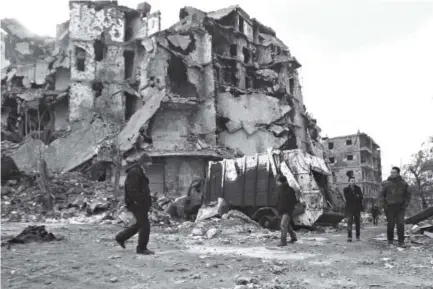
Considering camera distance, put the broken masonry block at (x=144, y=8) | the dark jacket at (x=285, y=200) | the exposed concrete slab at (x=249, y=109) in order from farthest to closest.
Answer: the broken masonry block at (x=144, y=8), the exposed concrete slab at (x=249, y=109), the dark jacket at (x=285, y=200)

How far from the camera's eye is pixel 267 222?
10055 millimetres

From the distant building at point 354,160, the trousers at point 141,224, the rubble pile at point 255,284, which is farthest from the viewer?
the distant building at point 354,160

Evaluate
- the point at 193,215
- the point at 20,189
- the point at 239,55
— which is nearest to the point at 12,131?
the point at 20,189

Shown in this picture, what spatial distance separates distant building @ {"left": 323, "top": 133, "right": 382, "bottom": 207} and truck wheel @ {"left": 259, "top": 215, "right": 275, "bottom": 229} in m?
40.4

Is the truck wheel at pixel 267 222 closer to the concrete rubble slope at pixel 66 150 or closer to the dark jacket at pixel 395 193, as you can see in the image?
the dark jacket at pixel 395 193

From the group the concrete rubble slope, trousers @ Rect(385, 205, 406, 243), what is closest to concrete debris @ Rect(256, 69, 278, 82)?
the concrete rubble slope

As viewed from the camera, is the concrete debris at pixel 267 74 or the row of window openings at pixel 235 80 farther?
the concrete debris at pixel 267 74

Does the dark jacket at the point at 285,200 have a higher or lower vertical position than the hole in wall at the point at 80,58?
lower

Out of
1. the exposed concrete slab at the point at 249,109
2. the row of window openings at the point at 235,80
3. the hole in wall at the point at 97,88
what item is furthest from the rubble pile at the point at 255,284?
the hole in wall at the point at 97,88

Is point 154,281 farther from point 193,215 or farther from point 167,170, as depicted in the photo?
point 167,170

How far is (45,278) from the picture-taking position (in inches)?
159

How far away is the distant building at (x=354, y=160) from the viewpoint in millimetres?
48719

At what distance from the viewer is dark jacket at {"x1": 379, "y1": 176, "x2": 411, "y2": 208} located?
6.91m

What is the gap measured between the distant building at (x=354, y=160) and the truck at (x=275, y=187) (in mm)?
39613
